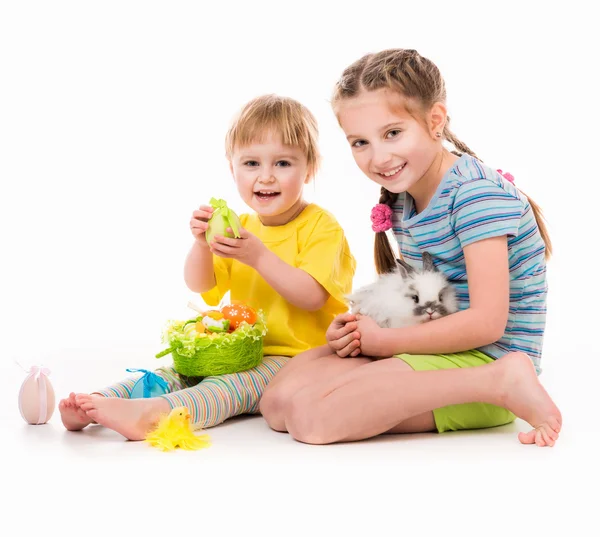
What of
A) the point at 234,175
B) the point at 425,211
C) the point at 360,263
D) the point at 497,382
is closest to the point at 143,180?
the point at 360,263

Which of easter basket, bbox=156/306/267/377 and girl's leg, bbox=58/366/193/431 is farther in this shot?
easter basket, bbox=156/306/267/377

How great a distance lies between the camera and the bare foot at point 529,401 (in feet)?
6.12

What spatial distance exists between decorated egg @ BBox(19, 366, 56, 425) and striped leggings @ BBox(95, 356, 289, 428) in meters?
0.13

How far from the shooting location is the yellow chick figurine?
1869 mm

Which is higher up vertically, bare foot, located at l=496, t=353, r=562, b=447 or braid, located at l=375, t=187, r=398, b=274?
braid, located at l=375, t=187, r=398, b=274

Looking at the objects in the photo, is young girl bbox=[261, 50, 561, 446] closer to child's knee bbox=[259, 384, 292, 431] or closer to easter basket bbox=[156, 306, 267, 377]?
child's knee bbox=[259, 384, 292, 431]

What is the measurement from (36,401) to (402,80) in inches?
47.1

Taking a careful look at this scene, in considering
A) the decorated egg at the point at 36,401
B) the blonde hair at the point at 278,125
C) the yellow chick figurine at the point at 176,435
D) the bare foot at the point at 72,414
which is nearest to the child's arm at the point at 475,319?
the yellow chick figurine at the point at 176,435

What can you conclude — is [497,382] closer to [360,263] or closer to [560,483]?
[560,483]

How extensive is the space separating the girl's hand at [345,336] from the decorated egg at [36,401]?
0.72 metres

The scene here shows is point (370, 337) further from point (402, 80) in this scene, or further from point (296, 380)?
point (402, 80)

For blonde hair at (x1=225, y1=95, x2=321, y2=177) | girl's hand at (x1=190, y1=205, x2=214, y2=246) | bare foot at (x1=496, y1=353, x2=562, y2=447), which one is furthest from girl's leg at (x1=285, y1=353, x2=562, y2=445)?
blonde hair at (x1=225, y1=95, x2=321, y2=177)

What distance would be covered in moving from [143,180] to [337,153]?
112cm

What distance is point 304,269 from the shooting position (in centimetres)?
231
